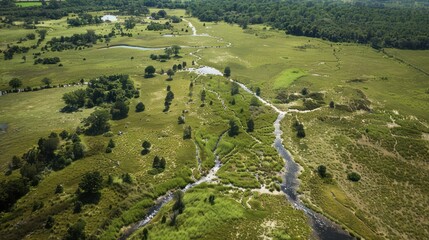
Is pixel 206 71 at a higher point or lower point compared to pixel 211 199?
higher

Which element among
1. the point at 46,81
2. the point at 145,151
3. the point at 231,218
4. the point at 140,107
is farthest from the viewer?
the point at 46,81

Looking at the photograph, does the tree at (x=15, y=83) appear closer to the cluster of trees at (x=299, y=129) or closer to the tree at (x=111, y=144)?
the tree at (x=111, y=144)

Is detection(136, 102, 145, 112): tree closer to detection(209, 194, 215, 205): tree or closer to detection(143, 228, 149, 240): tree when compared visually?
detection(209, 194, 215, 205): tree

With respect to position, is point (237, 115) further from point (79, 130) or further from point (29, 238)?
point (29, 238)

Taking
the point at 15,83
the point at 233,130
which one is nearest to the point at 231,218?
the point at 233,130

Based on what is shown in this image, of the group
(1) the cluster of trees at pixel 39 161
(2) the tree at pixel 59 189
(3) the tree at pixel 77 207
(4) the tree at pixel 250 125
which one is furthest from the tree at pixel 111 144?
(4) the tree at pixel 250 125

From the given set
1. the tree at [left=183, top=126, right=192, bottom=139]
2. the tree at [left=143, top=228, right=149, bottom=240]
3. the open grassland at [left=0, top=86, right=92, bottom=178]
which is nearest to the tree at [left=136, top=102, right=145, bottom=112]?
the open grassland at [left=0, top=86, right=92, bottom=178]

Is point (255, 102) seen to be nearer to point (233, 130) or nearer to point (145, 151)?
point (233, 130)
